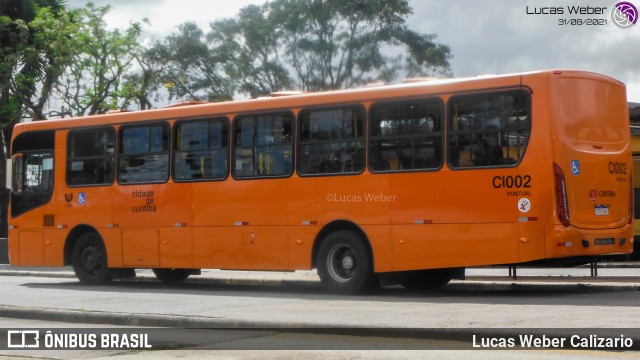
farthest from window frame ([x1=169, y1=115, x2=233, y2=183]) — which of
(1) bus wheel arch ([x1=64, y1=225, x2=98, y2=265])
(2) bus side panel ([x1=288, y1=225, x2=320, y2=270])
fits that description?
(1) bus wheel arch ([x1=64, y1=225, x2=98, y2=265])

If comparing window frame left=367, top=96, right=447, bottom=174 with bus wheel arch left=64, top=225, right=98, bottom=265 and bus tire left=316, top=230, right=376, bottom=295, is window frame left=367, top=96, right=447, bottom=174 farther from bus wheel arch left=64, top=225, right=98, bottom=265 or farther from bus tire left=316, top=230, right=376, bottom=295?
bus wheel arch left=64, top=225, right=98, bottom=265

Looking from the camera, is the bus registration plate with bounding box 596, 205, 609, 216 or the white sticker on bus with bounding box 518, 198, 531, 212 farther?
the bus registration plate with bounding box 596, 205, 609, 216

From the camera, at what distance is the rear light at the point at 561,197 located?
48.1 ft

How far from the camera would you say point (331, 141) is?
56.0 feet

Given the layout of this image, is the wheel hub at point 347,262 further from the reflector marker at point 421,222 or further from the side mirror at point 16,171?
the side mirror at point 16,171

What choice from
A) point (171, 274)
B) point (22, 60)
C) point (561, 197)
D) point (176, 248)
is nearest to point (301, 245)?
point (176, 248)

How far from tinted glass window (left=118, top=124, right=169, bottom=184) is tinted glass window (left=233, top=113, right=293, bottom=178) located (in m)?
1.86

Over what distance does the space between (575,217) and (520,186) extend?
90cm

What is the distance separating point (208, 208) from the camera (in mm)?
18688

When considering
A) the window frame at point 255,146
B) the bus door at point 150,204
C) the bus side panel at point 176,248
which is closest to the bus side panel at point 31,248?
the bus door at point 150,204

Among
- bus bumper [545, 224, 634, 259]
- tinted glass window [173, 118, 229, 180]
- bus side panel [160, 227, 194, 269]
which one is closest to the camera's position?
bus bumper [545, 224, 634, 259]

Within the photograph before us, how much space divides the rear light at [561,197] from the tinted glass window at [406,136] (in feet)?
6.09

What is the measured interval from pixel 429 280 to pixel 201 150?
4.73m

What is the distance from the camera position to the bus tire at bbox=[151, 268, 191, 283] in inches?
845
